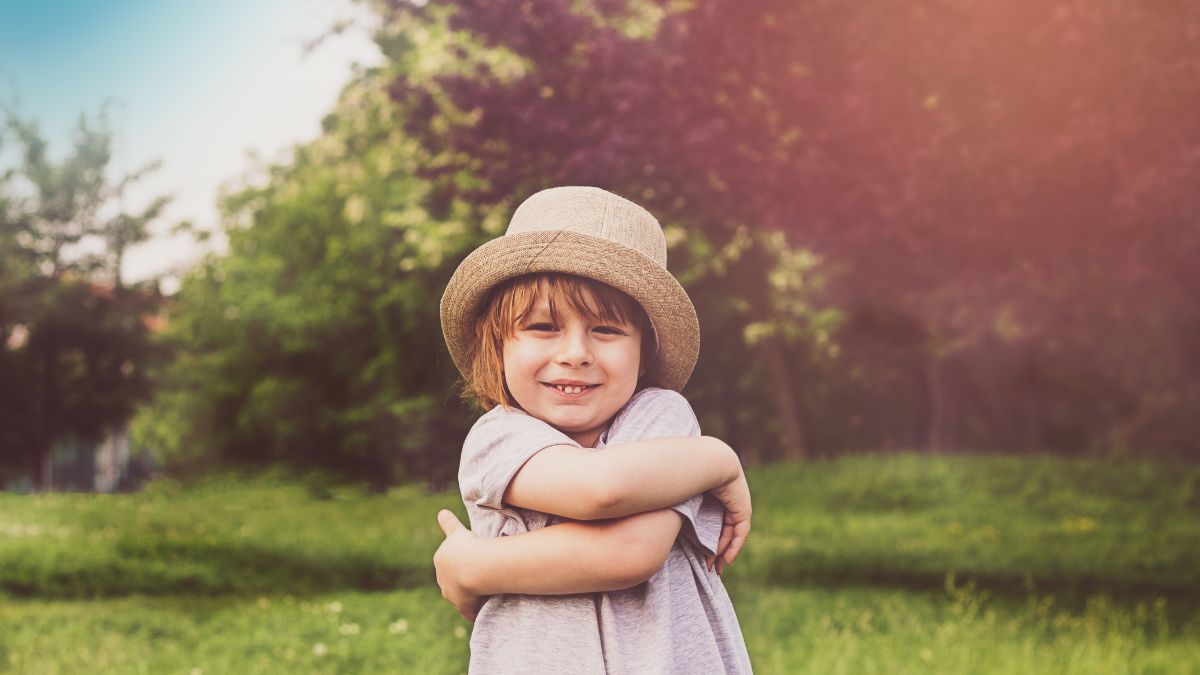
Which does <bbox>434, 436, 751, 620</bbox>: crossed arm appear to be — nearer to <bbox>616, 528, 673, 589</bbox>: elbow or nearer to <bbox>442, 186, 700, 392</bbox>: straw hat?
<bbox>616, 528, 673, 589</bbox>: elbow

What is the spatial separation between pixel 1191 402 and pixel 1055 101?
29.5 feet

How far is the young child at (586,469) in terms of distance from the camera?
5.47 ft

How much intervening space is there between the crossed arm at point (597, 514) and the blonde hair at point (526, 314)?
248 millimetres

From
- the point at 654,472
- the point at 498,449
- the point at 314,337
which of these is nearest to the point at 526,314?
the point at 498,449

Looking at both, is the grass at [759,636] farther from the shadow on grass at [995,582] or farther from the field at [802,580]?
the shadow on grass at [995,582]

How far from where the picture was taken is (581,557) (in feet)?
5.43

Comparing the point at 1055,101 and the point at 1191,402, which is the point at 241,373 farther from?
the point at 1055,101

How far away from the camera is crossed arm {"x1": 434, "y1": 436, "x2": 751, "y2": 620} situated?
1634 millimetres

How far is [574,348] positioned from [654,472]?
255 mm

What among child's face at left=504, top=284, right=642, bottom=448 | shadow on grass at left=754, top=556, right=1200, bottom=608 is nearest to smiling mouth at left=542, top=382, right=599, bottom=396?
child's face at left=504, top=284, right=642, bottom=448

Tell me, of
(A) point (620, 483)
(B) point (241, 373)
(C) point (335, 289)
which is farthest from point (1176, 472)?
(B) point (241, 373)

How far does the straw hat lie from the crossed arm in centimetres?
24

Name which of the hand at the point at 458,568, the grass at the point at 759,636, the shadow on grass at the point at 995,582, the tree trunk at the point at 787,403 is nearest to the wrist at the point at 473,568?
the hand at the point at 458,568

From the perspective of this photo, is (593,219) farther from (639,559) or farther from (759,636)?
(759,636)
